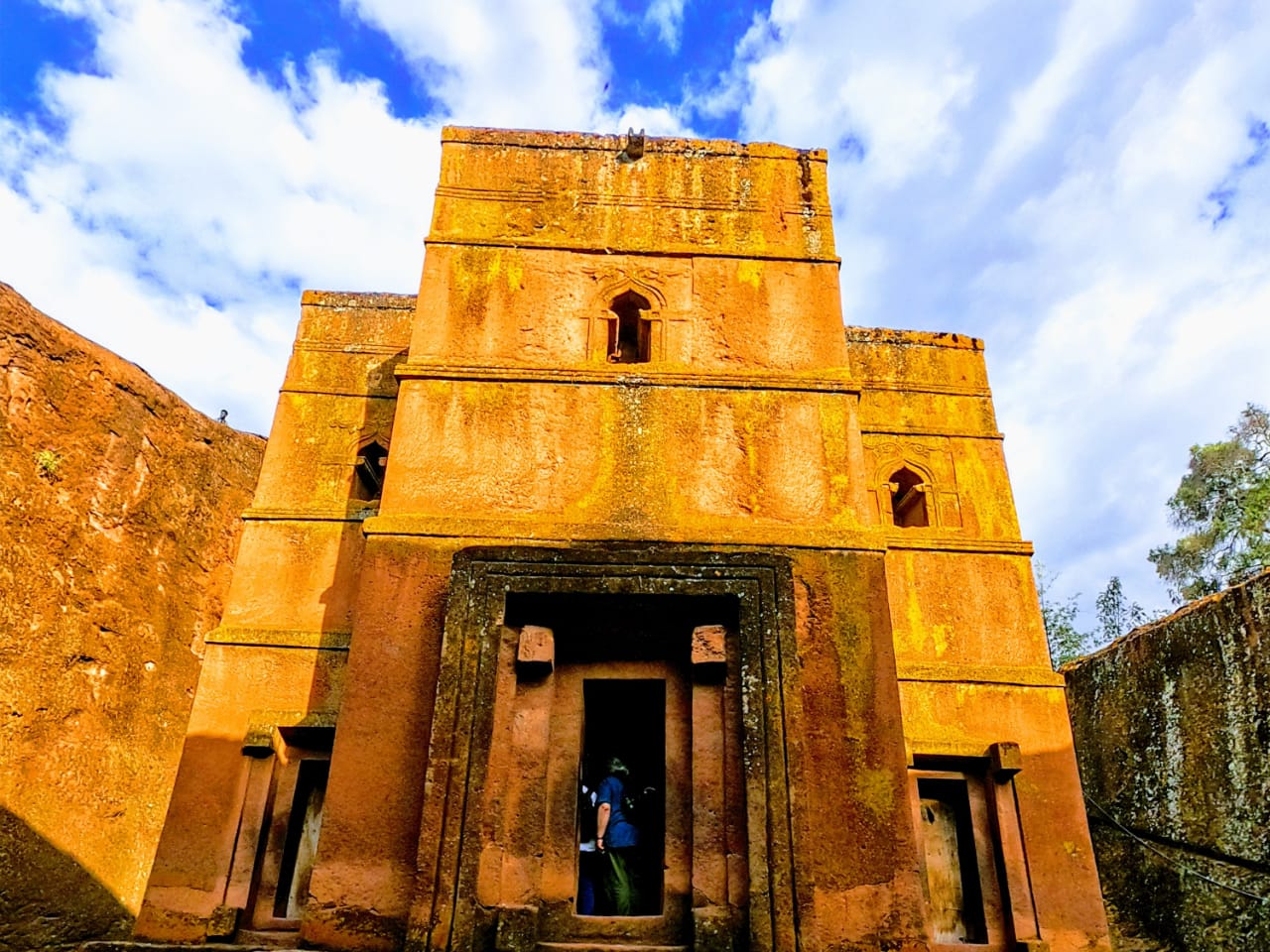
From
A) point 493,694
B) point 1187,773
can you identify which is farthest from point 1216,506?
point 493,694

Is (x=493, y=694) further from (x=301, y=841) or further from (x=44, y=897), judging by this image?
(x=44, y=897)

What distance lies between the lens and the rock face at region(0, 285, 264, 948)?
7.37m

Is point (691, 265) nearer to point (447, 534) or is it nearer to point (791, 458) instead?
point (791, 458)

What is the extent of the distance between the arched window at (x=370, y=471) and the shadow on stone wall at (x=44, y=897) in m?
3.56

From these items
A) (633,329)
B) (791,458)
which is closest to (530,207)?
(633,329)

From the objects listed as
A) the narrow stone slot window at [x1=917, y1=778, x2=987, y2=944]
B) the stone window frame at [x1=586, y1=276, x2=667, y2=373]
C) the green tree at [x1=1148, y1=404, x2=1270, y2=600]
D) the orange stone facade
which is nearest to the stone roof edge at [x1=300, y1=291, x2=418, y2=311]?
the orange stone facade

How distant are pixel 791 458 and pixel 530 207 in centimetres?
250

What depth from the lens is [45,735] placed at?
7.57m

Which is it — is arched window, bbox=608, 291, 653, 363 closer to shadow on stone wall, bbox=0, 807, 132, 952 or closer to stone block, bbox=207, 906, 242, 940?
stone block, bbox=207, 906, 242, 940

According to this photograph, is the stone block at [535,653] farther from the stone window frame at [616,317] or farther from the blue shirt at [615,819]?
the stone window frame at [616,317]

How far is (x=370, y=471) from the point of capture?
8.51 m

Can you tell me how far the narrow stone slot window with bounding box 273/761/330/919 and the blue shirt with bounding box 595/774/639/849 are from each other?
2504 millimetres

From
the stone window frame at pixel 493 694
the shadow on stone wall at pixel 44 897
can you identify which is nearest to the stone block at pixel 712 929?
the stone window frame at pixel 493 694

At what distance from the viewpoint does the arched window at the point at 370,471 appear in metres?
8.45
